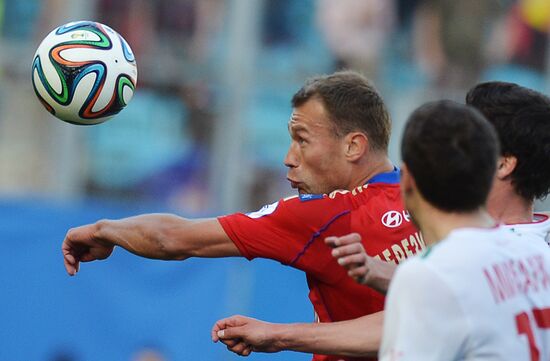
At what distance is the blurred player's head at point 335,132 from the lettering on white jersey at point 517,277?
66.5 inches

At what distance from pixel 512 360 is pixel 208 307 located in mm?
6819

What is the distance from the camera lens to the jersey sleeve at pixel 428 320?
3.42m

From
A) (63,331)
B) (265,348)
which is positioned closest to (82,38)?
(265,348)

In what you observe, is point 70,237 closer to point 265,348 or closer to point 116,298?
point 265,348

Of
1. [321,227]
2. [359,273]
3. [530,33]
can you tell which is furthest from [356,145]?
[530,33]

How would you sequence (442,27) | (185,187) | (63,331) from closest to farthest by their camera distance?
(63,331), (185,187), (442,27)

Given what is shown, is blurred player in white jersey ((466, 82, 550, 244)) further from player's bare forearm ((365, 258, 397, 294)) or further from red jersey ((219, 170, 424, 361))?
player's bare forearm ((365, 258, 397, 294))

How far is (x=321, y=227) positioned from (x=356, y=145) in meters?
0.58

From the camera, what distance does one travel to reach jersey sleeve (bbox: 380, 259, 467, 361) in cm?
342

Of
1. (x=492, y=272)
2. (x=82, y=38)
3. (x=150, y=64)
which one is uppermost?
(x=150, y=64)

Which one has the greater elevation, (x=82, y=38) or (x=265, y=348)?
(x=82, y=38)

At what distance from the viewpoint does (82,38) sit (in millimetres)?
5812

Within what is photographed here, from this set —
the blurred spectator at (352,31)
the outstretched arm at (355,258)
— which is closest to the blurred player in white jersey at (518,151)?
the outstretched arm at (355,258)

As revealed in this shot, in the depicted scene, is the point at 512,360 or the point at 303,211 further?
the point at 303,211
